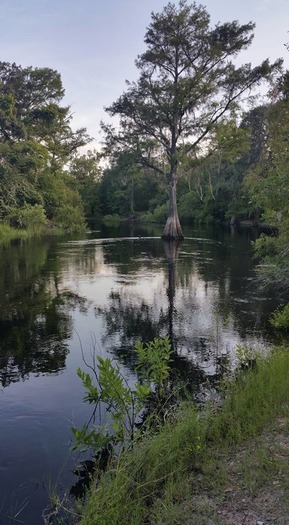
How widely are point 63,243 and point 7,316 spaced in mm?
20891

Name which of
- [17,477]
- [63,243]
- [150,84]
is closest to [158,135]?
[150,84]

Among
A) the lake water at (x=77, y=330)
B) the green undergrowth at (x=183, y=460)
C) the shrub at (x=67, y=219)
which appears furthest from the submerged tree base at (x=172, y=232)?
the green undergrowth at (x=183, y=460)

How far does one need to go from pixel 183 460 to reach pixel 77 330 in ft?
22.7

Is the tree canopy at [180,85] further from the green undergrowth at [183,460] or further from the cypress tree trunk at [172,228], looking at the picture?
the green undergrowth at [183,460]

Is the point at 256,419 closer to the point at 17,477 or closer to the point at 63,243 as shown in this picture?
the point at 17,477

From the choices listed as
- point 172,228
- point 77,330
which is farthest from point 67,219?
point 77,330

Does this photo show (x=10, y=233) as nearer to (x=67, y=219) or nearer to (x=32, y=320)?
(x=67, y=219)

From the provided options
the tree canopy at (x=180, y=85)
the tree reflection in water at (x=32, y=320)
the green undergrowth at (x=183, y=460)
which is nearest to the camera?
the green undergrowth at (x=183, y=460)

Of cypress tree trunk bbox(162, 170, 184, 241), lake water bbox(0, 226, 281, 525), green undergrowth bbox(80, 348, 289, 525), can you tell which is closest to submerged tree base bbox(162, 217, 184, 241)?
cypress tree trunk bbox(162, 170, 184, 241)

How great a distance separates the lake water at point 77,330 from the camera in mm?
5559

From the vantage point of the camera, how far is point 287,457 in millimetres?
4398

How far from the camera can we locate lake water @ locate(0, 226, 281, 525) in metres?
5.56

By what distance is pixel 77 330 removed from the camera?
11148mm

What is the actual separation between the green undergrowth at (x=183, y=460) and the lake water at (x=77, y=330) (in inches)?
43.3
